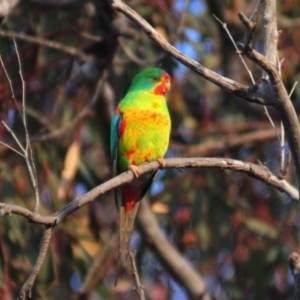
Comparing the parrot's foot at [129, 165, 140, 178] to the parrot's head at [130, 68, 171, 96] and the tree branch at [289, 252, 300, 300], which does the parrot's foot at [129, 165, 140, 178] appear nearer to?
the parrot's head at [130, 68, 171, 96]

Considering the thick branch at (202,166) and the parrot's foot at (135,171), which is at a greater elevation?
the parrot's foot at (135,171)

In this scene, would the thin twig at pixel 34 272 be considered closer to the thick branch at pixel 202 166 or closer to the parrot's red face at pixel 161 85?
the thick branch at pixel 202 166

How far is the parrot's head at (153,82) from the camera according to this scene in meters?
4.20

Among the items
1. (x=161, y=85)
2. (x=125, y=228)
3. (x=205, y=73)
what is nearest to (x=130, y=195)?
(x=125, y=228)

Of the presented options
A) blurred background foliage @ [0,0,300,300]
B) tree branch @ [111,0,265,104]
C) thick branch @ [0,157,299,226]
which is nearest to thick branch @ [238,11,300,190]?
tree branch @ [111,0,265,104]

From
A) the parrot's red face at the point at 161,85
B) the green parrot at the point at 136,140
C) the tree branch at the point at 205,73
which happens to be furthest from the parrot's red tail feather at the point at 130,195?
the tree branch at the point at 205,73

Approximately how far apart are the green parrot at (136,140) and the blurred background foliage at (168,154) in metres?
0.45

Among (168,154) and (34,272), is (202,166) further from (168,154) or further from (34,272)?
(168,154)

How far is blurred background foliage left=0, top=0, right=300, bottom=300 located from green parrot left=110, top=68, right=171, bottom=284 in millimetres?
446

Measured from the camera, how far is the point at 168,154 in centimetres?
582

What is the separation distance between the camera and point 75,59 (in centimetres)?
502

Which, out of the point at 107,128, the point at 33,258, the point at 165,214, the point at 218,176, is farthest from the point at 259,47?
the point at 33,258

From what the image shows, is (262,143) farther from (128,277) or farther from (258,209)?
(128,277)

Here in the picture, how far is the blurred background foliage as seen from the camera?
190 inches
